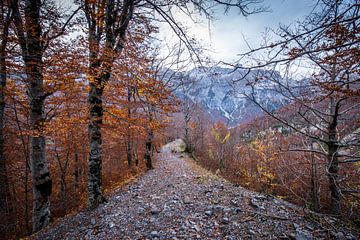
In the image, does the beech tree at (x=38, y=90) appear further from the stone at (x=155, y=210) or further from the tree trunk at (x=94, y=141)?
the stone at (x=155, y=210)

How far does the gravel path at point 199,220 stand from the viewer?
3.30 meters

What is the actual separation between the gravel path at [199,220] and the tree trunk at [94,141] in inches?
23.1

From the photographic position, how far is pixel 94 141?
4.80m

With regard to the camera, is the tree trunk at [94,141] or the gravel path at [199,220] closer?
the gravel path at [199,220]

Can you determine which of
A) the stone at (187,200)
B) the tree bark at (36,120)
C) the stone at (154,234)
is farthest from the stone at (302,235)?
the tree bark at (36,120)

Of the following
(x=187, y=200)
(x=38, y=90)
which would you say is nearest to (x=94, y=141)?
(x=38, y=90)

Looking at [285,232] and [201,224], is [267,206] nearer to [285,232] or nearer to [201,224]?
[285,232]

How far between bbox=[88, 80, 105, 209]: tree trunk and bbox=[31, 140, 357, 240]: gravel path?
0.59 metres

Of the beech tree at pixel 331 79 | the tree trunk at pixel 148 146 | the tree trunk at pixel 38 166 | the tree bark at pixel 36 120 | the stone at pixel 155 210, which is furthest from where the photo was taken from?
the tree trunk at pixel 148 146

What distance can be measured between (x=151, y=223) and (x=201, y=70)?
3.89 metres

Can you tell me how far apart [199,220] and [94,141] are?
366cm

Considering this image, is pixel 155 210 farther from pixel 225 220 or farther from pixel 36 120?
pixel 36 120

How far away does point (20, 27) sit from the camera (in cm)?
473

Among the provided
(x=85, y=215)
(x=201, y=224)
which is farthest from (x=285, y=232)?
(x=85, y=215)
